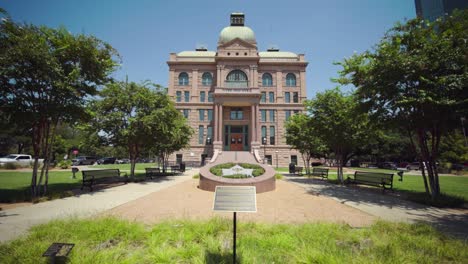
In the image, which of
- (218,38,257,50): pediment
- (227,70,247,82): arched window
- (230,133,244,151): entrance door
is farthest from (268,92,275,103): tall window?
(230,133,244,151): entrance door

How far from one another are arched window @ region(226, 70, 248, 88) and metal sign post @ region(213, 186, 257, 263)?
1418 inches

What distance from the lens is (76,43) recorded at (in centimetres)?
998

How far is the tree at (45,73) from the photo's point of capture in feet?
28.3

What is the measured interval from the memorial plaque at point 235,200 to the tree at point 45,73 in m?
9.79

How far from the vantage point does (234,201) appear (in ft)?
13.0

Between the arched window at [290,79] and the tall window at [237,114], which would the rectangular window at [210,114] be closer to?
the tall window at [237,114]

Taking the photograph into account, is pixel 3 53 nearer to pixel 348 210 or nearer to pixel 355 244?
pixel 355 244

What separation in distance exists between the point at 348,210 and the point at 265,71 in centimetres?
3719

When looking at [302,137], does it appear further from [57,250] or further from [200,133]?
[200,133]

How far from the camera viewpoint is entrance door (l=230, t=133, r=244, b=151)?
36.8 metres

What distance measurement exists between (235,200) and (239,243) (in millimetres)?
1441

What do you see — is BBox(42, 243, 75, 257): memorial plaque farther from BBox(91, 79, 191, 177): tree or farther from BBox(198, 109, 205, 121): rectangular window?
BBox(198, 109, 205, 121): rectangular window

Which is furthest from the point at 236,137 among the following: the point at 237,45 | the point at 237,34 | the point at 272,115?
the point at 237,34

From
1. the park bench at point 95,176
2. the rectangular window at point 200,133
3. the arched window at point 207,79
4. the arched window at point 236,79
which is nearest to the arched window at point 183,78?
the arched window at point 207,79
